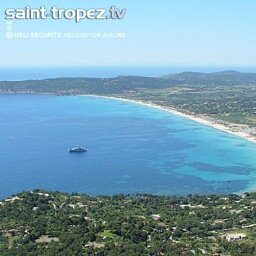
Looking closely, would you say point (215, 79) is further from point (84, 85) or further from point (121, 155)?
point (121, 155)

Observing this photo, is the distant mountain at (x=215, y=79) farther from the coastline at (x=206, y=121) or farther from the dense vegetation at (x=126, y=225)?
the dense vegetation at (x=126, y=225)

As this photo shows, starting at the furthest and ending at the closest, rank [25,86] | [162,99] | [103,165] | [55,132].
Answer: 1. [25,86]
2. [162,99]
3. [55,132]
4. [103,165]

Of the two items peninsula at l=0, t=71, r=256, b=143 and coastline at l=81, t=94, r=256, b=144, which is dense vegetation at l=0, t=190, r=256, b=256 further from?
peninsula at l=0, t=71, r=256, b=143

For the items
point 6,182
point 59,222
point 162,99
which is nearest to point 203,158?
point 6,182

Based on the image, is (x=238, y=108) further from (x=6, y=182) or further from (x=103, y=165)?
(x=6, y=182)

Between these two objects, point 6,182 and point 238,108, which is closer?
point 6,182

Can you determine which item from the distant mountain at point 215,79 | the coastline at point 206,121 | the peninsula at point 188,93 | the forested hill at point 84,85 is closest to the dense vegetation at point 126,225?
the coastline at point 206,121

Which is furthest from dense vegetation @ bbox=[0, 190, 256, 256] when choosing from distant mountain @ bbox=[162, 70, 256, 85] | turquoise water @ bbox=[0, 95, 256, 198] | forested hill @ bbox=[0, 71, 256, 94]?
distant mountain @ bbox=[162, 70, 256, 85]

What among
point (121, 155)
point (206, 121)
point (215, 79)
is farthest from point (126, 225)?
point (215, 79)
